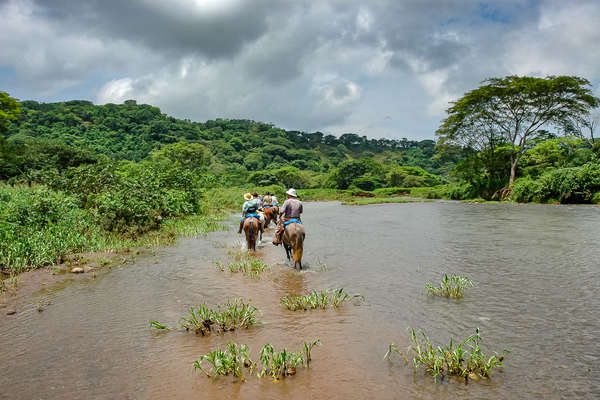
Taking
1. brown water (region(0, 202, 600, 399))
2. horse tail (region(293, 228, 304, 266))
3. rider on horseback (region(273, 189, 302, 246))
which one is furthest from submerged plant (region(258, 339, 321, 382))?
rider on horseback (region(273, 189, 302, 246))

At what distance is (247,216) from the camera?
11.4 m

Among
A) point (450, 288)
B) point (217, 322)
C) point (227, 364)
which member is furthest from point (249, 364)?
point (450, 288)

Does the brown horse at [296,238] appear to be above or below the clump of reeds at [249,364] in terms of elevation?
above

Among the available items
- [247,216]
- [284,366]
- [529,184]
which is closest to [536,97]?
[529,184]

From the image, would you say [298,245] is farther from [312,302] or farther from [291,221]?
[312,302]

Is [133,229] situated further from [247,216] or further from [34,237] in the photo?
[247,216]

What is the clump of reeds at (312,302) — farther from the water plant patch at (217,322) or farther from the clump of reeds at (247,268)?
the clump of reeds at (247,268)

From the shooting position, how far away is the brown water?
369 cm

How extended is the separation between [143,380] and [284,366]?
1.59 m

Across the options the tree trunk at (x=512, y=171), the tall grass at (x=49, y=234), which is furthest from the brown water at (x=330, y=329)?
the tree trunk at (x=512, y=171)

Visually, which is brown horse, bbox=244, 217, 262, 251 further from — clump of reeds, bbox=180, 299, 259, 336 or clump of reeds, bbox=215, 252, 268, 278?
clump of reeds, bbox=180, 299, 259, 336

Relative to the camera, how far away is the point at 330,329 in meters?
5.14

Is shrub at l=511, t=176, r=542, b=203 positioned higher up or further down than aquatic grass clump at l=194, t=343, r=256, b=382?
higher up

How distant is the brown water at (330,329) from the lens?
12.1 ft
